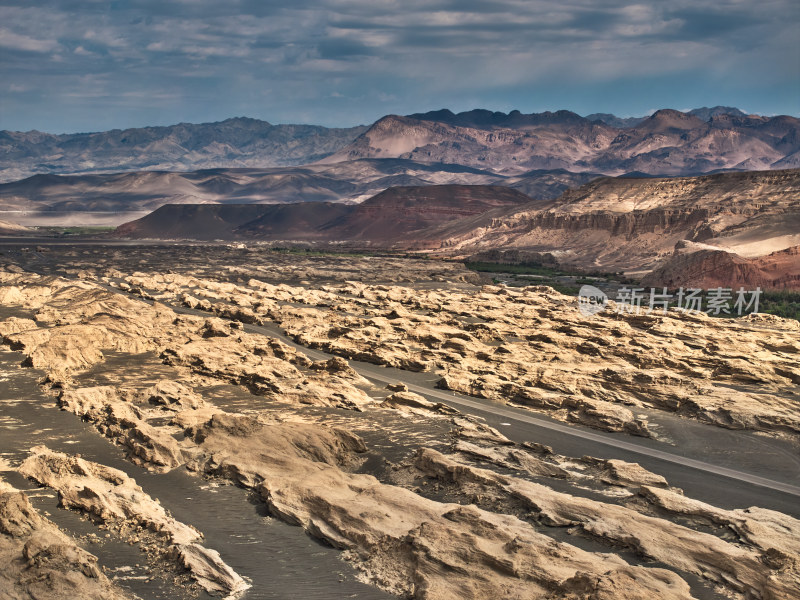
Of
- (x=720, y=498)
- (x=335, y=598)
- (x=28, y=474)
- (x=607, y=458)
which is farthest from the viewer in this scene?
(x=607, y=458)

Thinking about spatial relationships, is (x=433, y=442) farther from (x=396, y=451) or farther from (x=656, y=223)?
(x=656, y=223)

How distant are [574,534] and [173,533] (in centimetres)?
817

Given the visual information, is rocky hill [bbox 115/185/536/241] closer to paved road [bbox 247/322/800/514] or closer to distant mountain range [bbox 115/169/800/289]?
distant mountain range [bbox 115/169/800/289]

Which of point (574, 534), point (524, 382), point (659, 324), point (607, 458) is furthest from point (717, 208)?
point (574, 534)

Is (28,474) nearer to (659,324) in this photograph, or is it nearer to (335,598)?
(335,598)

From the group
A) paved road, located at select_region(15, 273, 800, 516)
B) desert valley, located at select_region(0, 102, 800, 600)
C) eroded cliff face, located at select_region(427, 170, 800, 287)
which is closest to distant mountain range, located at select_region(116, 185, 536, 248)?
eroded cliff face, located at select_region(427, 170, 800, 287)

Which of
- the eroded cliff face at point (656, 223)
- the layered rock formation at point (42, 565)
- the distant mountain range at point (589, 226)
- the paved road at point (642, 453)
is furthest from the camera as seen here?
the eroded cliff face at point (656, 223)

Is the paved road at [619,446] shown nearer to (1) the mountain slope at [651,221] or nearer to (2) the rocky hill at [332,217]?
(1) the mountain slope at [651,221]

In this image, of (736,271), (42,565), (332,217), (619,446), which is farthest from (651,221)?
(42,565)

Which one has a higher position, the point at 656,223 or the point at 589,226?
the point at 656,223

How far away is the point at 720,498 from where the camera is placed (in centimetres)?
1859

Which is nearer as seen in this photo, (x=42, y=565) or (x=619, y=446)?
(x=42, y=565)

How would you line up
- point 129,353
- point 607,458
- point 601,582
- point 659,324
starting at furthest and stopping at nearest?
point 659,324, point 129,353, point 607,458, point 601,582

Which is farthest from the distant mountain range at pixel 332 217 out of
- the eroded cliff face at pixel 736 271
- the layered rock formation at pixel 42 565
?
the layered rock formation at pixel 42 565
